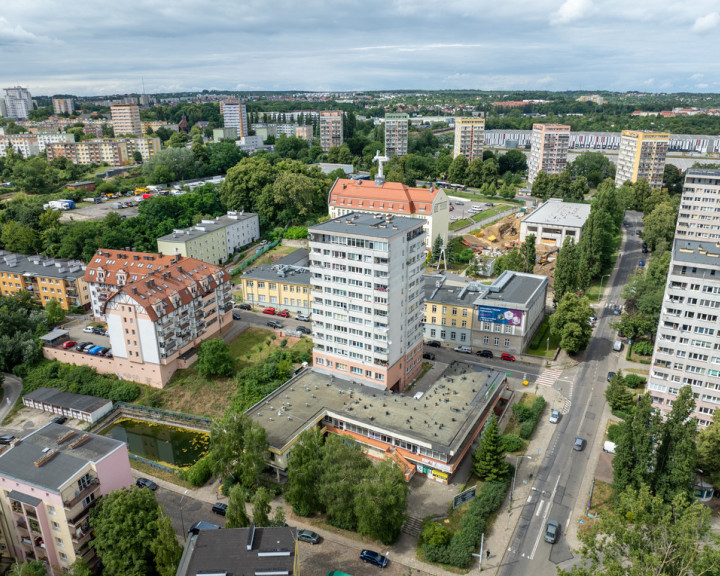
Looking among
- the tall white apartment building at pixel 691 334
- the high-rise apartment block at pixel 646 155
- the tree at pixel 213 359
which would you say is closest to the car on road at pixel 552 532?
the tall white apartment building at pixel 691 334

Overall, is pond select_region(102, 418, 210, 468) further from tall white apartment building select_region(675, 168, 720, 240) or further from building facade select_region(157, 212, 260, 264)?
tall white apartment building select_region(675, 168, 720, 240)

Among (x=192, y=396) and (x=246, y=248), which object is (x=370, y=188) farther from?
(x=192, y=396)

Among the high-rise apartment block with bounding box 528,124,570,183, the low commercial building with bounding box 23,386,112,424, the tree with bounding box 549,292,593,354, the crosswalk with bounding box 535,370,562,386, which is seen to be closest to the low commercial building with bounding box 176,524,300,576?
the low commercial building with bounding box 23,386,112,424

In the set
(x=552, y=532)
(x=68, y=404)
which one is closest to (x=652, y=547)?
(x=552, y=532)

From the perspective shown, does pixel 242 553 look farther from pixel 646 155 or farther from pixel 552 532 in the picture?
pixel 646 155

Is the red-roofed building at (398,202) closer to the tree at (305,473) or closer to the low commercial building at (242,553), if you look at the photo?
the tree at (305,473)

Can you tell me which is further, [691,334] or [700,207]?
[700,207]
